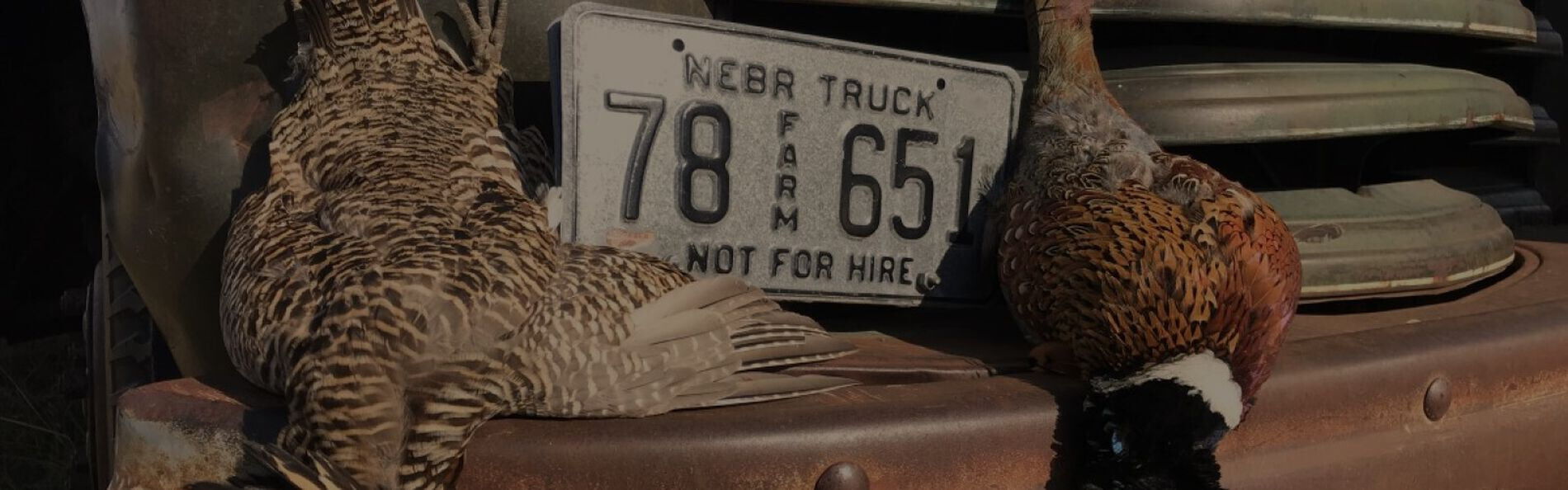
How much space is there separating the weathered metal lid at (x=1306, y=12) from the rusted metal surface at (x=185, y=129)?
598 millimetres

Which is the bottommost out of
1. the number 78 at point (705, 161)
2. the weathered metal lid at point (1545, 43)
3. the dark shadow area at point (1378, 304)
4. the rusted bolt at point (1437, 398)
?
the dark shadow area at point (1378, 304)

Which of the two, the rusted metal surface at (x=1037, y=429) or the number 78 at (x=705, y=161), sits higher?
the number 78 at (x=705, y=161)

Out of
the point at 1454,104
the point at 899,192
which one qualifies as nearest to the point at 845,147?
the point at 899,192

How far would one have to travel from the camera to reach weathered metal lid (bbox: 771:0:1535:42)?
113 inches

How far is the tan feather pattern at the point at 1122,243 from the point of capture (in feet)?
8.07

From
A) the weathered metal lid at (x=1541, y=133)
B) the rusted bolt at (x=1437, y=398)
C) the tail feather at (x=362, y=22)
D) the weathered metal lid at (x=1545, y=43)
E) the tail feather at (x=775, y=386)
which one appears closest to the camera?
the tail feather at (x=775, y=386)

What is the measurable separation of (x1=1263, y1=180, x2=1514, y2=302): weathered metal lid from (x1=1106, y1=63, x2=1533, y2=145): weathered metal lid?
172 mm

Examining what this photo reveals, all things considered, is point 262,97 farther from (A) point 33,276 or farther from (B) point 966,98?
(A) point 33,276

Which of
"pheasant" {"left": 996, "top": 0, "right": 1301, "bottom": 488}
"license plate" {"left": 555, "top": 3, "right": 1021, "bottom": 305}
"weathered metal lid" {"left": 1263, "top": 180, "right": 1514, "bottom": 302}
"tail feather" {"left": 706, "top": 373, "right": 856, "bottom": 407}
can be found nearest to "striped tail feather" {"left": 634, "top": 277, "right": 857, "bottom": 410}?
"tail feather" {"left": 706, "top": 373, "right": 856, "bottom": 407}

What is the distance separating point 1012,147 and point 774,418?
1.23 meters

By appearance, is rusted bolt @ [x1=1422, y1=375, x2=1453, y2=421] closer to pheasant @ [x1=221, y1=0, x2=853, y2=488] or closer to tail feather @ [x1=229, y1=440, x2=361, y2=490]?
pheasant @ [x1=221, y1=0, x2=853, y2=488]

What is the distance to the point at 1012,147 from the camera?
9.92 feet

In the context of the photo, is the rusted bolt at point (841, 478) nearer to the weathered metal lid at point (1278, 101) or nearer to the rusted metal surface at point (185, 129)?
the rusted metal surface at point (185, 129)

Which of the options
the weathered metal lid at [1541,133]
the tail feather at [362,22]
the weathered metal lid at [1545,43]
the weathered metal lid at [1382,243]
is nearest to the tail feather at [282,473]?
the tail feather at [362,22]
